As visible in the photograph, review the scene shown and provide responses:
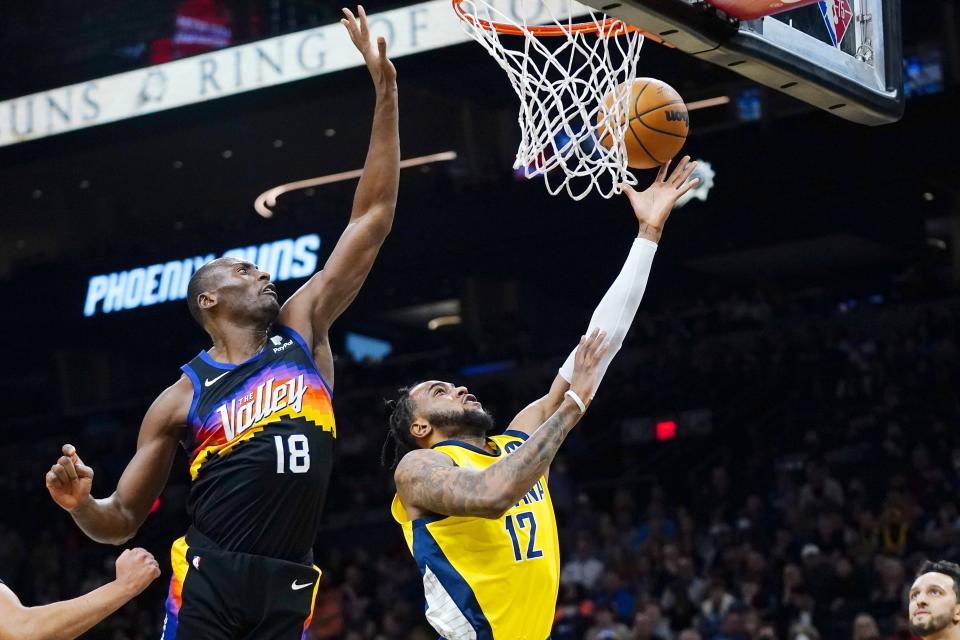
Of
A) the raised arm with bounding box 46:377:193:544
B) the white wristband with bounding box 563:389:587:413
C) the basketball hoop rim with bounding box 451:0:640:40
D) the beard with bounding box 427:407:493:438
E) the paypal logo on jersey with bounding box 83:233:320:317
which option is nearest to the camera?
the white wristband with bounding box 563:389:587:413

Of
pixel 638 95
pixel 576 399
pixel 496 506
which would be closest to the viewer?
pixel 496 506

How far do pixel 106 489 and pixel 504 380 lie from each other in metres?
5.84

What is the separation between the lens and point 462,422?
4.66 meters

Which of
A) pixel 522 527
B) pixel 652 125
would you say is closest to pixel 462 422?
pixel 522 527

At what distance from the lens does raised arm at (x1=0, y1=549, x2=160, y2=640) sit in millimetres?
3775

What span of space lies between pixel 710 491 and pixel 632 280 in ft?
36.7

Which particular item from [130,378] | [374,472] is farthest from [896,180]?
[130,378]

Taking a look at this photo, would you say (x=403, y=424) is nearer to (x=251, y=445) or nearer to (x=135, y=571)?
(x=251, y=445)

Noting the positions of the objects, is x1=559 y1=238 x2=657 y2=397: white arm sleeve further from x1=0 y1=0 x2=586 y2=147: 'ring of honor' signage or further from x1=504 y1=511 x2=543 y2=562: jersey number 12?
x1=0 y1=0 x2=586 y2=147: 'ring of honor' signage

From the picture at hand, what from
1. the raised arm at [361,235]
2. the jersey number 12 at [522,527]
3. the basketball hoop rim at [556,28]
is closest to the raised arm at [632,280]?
the jersey number 12 at [522,527]

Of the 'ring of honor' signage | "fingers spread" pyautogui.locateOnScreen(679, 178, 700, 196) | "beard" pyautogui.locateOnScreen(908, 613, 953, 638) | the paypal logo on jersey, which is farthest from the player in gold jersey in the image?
the paypal logo on jersey

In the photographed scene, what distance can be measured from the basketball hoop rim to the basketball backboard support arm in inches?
22.3

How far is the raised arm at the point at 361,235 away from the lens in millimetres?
4387

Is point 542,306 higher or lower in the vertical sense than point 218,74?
lower
